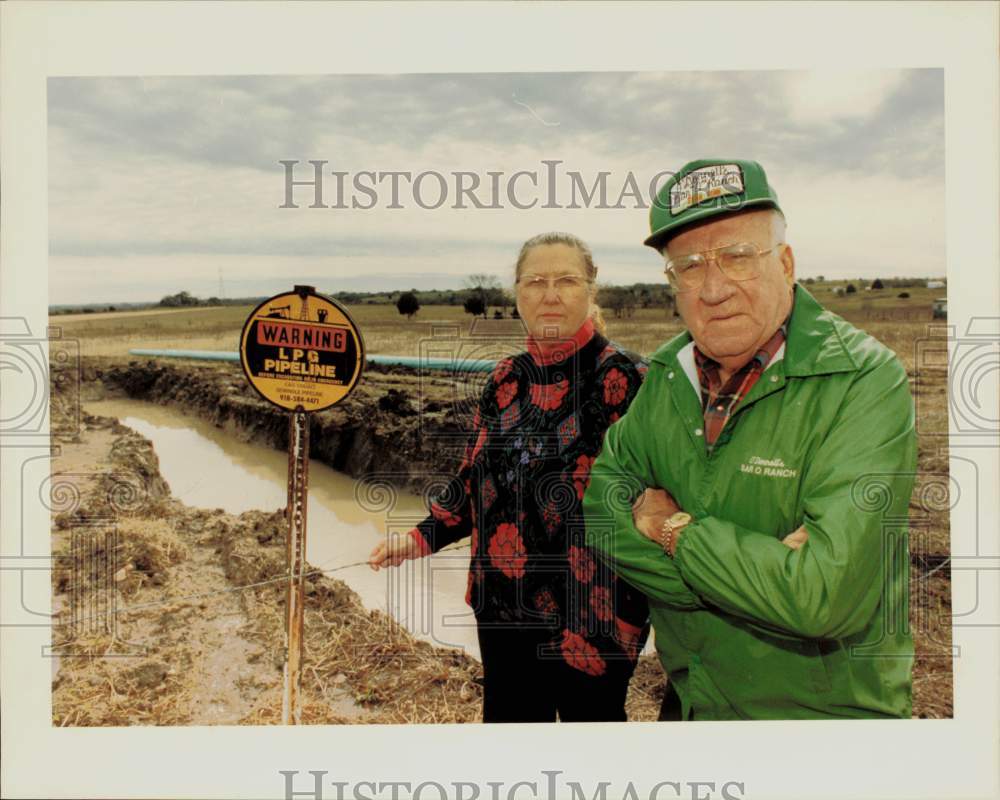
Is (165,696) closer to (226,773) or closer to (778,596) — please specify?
(226,773)

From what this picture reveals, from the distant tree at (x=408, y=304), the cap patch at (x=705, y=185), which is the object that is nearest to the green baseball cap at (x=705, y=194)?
the cap patch at (x=705, y=185)

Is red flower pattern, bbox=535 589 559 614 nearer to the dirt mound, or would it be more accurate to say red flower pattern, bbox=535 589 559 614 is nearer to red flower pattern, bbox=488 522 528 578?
red flower pattern, bbox=488 522 528 578

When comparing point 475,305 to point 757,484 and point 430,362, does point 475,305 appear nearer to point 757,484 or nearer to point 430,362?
point 430,362

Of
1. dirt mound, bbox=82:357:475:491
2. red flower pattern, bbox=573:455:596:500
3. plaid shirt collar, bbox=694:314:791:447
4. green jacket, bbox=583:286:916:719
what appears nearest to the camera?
green jacket, bbox=583:286:916:719

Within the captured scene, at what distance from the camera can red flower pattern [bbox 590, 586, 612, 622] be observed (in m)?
2.50

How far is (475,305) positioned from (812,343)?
1.06m

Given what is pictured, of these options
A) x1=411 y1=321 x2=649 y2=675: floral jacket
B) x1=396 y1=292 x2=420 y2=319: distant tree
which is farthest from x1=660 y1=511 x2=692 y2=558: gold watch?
x1=396 y1=292 x2=420 y2=319: distant tree

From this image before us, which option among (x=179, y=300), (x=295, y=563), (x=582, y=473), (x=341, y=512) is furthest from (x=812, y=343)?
(x=179, y=300)

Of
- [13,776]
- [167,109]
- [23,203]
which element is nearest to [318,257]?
[167,109]

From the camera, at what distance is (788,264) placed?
2432 mm

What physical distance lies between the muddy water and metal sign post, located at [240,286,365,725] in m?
0.10

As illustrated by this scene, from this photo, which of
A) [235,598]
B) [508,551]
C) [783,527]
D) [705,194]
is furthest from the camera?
[235,598]

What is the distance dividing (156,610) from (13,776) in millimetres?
731

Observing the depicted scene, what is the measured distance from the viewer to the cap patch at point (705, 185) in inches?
94.8
